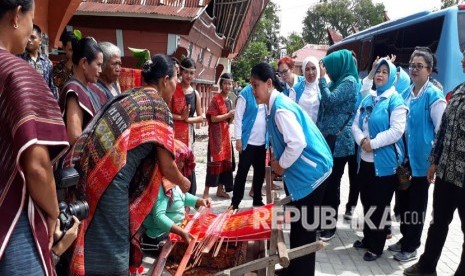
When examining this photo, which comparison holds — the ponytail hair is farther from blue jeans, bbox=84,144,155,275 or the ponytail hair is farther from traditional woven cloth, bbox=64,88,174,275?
blue jeans, bbox=84,144,155,275

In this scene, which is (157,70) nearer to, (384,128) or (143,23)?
(384,128)

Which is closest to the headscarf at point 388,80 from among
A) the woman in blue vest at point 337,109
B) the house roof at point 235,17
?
the woman in blue vest at point 337,109

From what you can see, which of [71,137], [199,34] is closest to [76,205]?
[71,137]

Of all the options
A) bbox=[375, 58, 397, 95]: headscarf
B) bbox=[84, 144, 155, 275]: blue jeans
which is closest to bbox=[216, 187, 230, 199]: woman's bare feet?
bbox=[375, 58, 397, 95]: headscarf

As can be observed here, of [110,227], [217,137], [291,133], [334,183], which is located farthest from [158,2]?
[110,227]

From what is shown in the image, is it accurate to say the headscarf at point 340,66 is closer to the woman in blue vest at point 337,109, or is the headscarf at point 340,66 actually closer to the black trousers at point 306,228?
the woman in blue vest at point 337,109

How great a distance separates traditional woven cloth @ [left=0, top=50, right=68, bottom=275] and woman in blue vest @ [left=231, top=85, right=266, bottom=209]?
378cm

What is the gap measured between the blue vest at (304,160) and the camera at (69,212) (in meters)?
1.42

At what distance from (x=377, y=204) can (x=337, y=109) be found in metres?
1.01

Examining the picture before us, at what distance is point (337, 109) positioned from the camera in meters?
4.25

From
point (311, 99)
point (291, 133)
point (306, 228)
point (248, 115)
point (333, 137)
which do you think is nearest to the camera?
point (291, 133)

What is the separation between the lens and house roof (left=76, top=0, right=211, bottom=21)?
9.08m

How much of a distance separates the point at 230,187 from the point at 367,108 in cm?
272

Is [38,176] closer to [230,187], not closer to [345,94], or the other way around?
[345,94]
